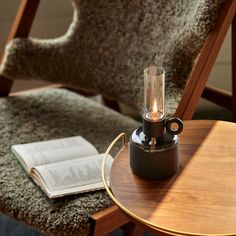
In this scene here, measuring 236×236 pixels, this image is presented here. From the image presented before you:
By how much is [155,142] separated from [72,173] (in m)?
0.30

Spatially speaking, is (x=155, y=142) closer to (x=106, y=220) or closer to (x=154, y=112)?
(x=154, y=112)

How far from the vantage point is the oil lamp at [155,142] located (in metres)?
0.89

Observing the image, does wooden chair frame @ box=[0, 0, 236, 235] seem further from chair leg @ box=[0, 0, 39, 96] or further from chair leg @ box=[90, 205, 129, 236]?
chair leg @ box=[0, 0, 39, 96]

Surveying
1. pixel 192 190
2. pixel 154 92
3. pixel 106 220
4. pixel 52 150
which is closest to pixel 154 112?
pixel 154 92

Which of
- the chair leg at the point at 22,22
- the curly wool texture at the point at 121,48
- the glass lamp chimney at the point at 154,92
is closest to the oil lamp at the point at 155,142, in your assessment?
the glass lamp chimney at the point at 154,92

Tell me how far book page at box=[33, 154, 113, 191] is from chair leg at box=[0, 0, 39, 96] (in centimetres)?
44

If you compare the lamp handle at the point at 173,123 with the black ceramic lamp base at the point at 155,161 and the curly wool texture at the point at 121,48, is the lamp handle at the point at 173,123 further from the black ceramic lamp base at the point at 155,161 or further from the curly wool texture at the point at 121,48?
the curly wool texture at the point at 121,48

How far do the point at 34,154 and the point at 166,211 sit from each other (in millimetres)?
479

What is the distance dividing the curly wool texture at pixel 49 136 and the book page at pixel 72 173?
30mm

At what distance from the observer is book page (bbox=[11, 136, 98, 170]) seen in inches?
47.8

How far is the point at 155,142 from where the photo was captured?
2.96ft

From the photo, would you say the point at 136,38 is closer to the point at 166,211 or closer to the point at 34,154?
the point at 34,154

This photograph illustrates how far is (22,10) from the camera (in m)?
1.48

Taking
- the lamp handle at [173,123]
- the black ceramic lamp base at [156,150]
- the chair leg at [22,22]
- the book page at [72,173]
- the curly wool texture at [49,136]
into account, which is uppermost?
the lamp handle at [173,123]
